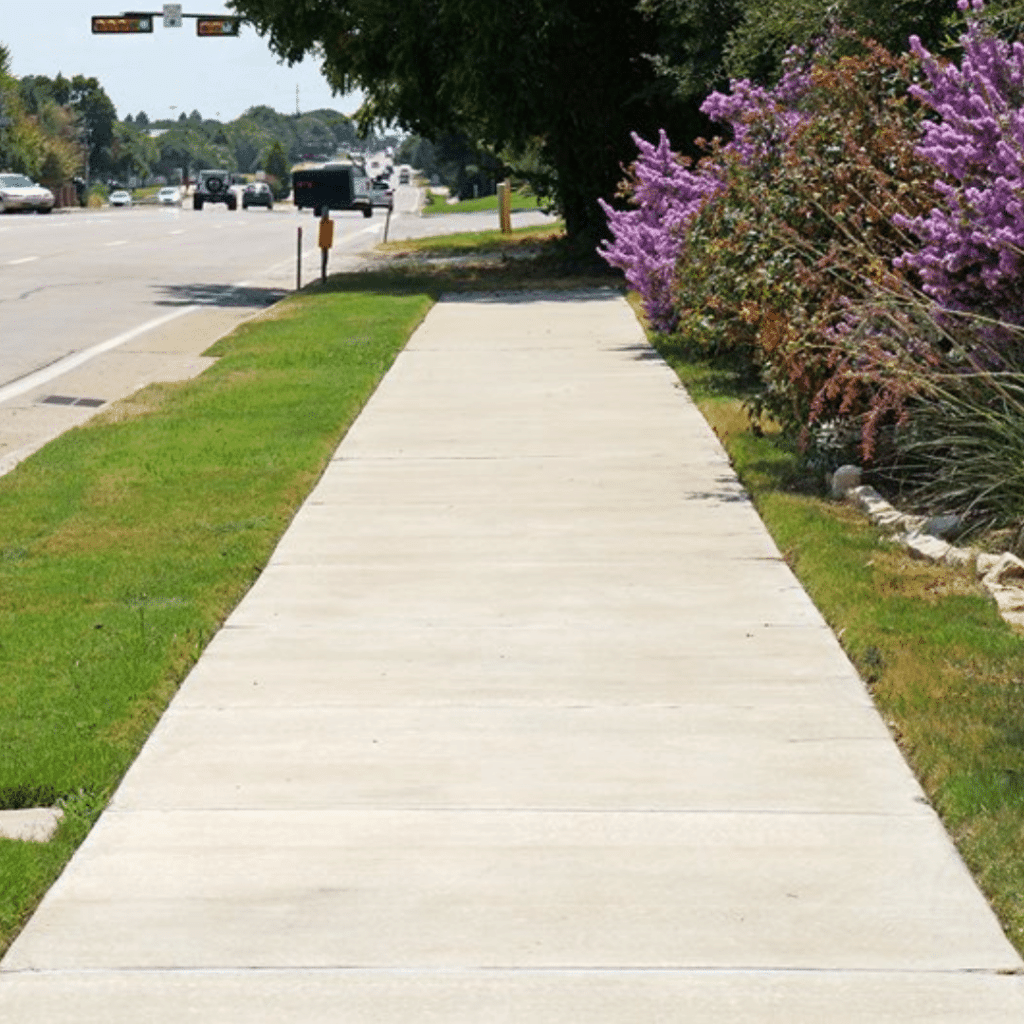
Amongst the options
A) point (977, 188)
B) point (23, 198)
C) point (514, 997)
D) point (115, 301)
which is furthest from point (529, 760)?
point (23, 198)

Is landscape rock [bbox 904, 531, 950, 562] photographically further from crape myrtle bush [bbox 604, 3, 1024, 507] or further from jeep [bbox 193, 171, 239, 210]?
jeep [bbox 193, 171, 239, 210]

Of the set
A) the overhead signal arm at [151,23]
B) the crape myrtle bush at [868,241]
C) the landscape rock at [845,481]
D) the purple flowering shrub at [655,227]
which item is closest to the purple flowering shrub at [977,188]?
the crape myrtle bush at [868,241]

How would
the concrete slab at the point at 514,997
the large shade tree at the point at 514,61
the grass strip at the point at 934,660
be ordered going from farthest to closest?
the large shade tree at the point at 514,61 → the grass strip at the point at 934,660 → the concrete slab at the point at 514,997

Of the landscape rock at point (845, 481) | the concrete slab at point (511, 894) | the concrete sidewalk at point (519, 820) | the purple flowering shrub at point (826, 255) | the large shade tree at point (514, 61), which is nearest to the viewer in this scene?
the concrete sidewalk at point (519, 820)

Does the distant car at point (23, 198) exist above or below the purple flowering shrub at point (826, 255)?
below

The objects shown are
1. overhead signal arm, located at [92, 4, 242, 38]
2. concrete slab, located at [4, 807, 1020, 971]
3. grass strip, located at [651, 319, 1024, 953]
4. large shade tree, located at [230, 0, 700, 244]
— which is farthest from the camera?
overhead signal arm, located at [92, 4, 242, 38]

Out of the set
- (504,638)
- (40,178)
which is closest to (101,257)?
(504,638)

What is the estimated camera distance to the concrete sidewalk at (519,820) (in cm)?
541

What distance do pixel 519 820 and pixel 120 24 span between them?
66.4m

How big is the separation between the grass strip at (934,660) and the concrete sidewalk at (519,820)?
10 centimetres

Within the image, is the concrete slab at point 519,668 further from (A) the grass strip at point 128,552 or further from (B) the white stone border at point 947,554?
(B) the white stone border at point 947,554

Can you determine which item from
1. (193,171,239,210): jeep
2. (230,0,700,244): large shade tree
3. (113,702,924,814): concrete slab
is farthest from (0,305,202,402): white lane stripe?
(193,171,239,210): jeep

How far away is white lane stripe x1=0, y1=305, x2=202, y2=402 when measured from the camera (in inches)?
782

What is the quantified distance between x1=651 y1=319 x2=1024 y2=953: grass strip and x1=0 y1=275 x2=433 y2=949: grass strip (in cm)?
248
